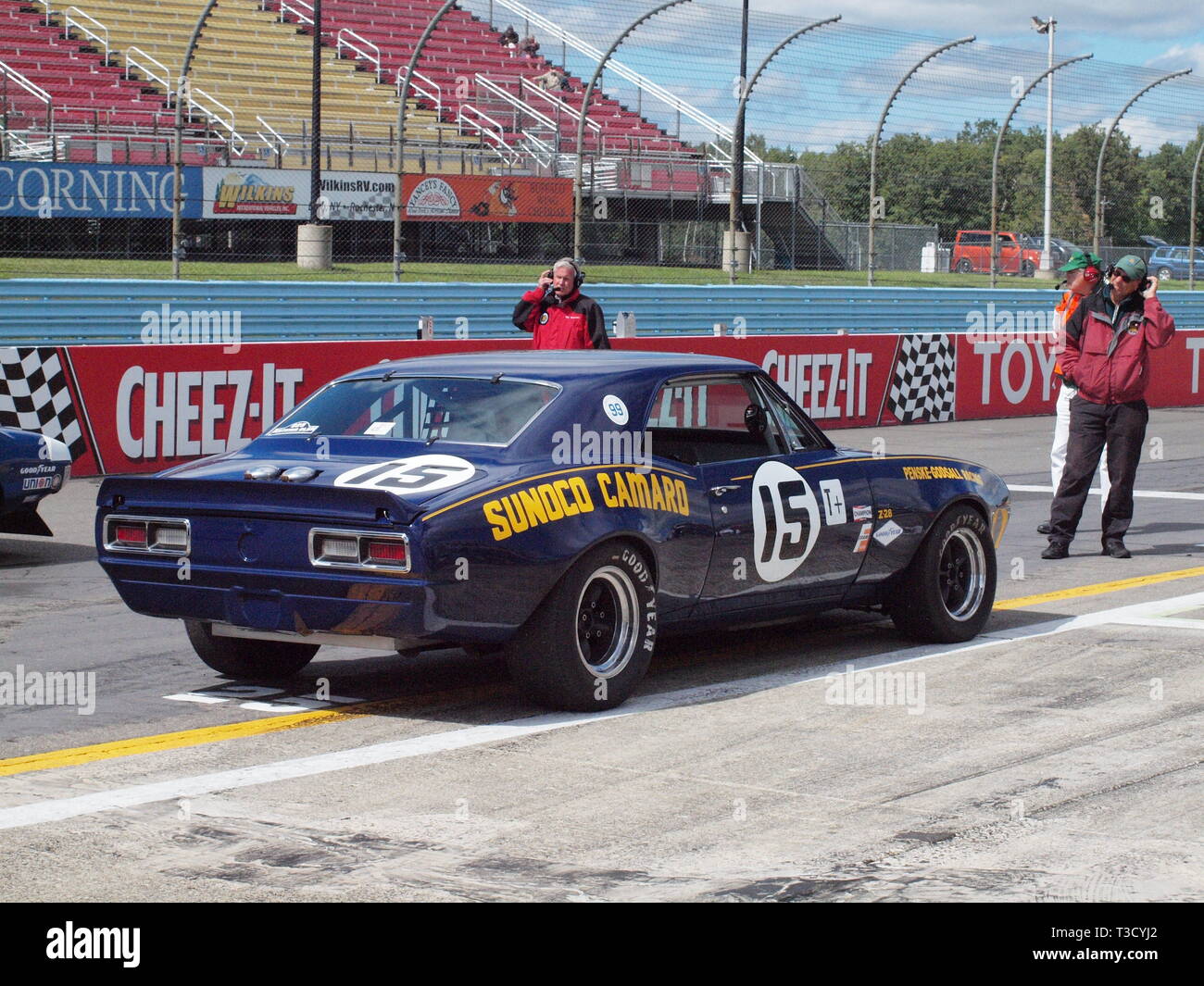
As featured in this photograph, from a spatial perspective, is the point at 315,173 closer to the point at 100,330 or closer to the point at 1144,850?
the point at 100,330

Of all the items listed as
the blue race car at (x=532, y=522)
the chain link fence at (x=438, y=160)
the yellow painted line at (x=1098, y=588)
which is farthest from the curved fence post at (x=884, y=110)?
the blue race car at (x=532, y=522)

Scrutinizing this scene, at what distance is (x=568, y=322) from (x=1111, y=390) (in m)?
3.63

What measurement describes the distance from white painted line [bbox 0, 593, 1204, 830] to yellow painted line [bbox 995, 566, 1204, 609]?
83 centimetres

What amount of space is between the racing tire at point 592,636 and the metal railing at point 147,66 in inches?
1119

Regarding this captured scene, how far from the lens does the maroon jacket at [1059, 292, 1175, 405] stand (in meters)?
10.7

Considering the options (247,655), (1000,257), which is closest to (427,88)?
(1000,257)

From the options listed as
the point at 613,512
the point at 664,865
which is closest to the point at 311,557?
the point at 613,512

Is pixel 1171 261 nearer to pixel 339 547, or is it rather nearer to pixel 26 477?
pixel 26 477

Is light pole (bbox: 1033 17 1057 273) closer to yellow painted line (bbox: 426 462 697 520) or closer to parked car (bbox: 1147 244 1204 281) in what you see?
parked car (bbox: 1147 244 1204 281)

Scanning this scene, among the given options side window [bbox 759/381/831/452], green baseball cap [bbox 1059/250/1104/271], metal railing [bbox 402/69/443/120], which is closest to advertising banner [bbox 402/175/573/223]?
metal railing [bbox 402/69/443/120]

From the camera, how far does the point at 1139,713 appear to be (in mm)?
6484

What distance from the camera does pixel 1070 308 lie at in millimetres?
12008

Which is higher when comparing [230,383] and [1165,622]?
[230,383]

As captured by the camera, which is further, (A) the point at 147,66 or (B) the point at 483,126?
(B) the point at 483,126
